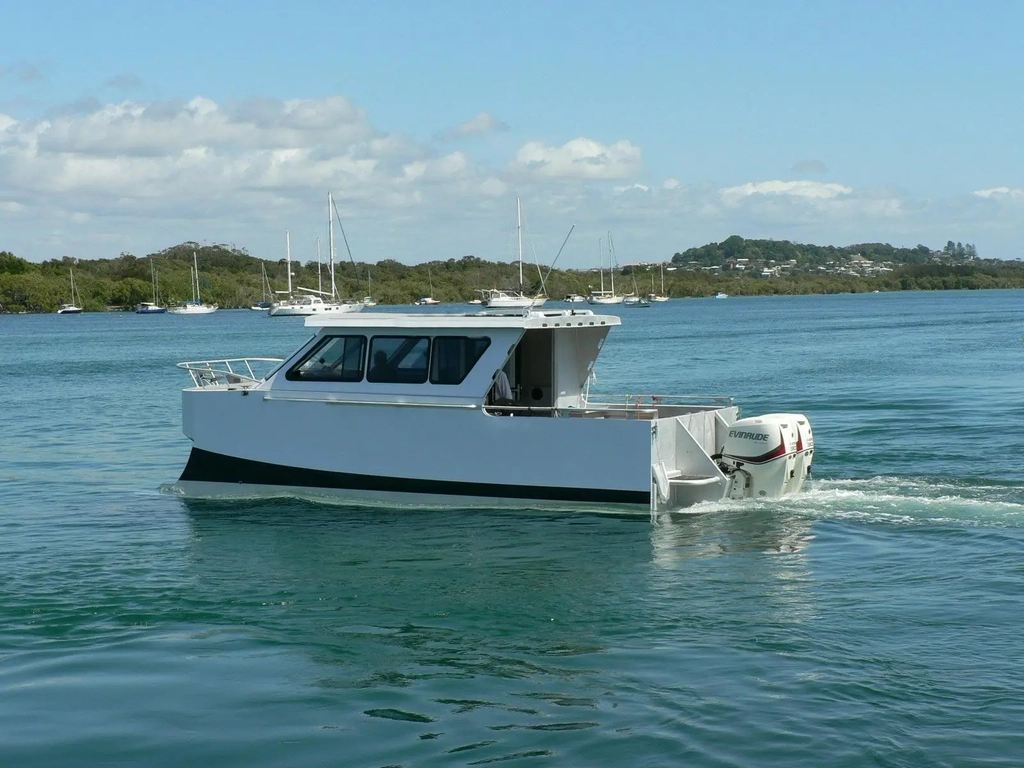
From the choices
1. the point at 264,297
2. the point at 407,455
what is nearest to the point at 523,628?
the point at 407,455

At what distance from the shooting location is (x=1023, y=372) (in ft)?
116

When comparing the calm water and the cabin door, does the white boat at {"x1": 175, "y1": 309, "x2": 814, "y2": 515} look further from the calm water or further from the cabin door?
the calm water

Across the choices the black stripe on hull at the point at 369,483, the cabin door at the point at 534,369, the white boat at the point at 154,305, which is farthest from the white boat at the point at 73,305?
the cabin door at the point at 534,369

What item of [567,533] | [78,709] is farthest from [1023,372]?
[78,709]

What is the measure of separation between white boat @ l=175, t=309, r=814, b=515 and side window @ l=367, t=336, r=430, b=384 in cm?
2

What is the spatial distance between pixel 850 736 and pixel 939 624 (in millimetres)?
2778

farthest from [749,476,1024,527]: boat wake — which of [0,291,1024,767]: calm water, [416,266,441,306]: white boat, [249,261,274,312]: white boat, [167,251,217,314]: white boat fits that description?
[249,261,274,312]: white boat

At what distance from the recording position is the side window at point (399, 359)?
49.7ft

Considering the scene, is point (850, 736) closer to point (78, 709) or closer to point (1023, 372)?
point (78, 709)

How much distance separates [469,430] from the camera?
48.0 ft

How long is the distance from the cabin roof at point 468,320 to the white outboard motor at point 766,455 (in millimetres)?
2222

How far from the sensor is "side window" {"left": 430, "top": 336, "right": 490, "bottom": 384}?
14938mm

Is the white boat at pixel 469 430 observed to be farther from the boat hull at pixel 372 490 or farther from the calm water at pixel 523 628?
the calm water at pixel 523 628

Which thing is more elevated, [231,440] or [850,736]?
[231,440]
